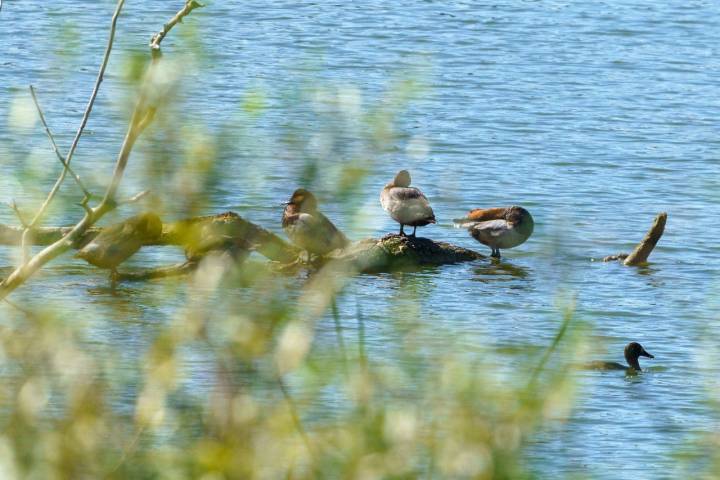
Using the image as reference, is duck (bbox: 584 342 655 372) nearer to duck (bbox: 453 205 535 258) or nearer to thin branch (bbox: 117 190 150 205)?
duck (bbox: 453 205 535 258)

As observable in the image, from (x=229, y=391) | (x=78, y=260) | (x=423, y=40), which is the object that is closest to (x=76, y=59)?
(x=229, y=391)

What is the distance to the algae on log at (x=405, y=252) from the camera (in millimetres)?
14141

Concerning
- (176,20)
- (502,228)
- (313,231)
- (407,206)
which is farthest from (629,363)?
(176,20)

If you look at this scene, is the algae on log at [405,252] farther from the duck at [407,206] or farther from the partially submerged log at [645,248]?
the partially submerged log at [645,248]

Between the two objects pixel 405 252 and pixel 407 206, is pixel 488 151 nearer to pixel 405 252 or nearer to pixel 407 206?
pixel 407 206

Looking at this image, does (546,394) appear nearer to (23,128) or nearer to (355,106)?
(355,106)

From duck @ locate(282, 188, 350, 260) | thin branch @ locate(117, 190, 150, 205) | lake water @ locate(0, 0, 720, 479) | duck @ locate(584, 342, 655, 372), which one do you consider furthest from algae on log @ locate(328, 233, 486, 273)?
thin branch @ locate(117, 190, 150, 205)

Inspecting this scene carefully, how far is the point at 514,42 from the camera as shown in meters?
30.7

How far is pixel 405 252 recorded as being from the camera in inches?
571

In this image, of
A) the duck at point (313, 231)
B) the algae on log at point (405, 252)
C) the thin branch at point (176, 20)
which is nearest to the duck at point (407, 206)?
the algae on log at point (405, 252)

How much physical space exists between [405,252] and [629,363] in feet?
12.2

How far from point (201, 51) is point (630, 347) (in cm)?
754

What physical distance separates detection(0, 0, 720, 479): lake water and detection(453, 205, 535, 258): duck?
255mm

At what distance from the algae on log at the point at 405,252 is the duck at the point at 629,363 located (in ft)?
10.0
